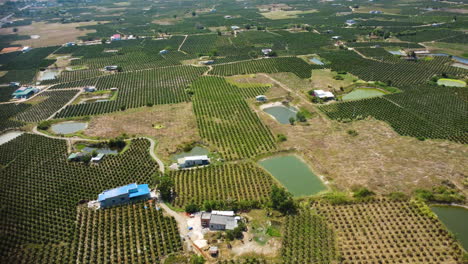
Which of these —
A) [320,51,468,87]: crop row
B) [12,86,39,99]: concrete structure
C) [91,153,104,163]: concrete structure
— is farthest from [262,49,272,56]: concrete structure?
[91,153,104,163]: concrete structure

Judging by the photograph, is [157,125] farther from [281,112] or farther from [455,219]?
[455,219]

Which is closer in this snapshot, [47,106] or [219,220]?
[219,220]

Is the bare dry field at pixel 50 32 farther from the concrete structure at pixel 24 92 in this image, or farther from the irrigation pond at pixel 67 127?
the irrigation pond at pixel 67 127

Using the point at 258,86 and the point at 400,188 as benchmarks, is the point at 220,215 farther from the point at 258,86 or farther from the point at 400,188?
the point at 258,86

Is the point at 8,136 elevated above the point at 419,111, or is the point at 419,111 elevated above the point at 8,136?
the point at 419,111

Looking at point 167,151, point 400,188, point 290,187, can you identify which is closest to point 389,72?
point 400,188

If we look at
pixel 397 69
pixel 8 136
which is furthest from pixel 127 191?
pixel 397 69

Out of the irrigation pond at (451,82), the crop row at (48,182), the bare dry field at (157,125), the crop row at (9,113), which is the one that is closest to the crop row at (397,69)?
the irrigation pond at (451,82)
